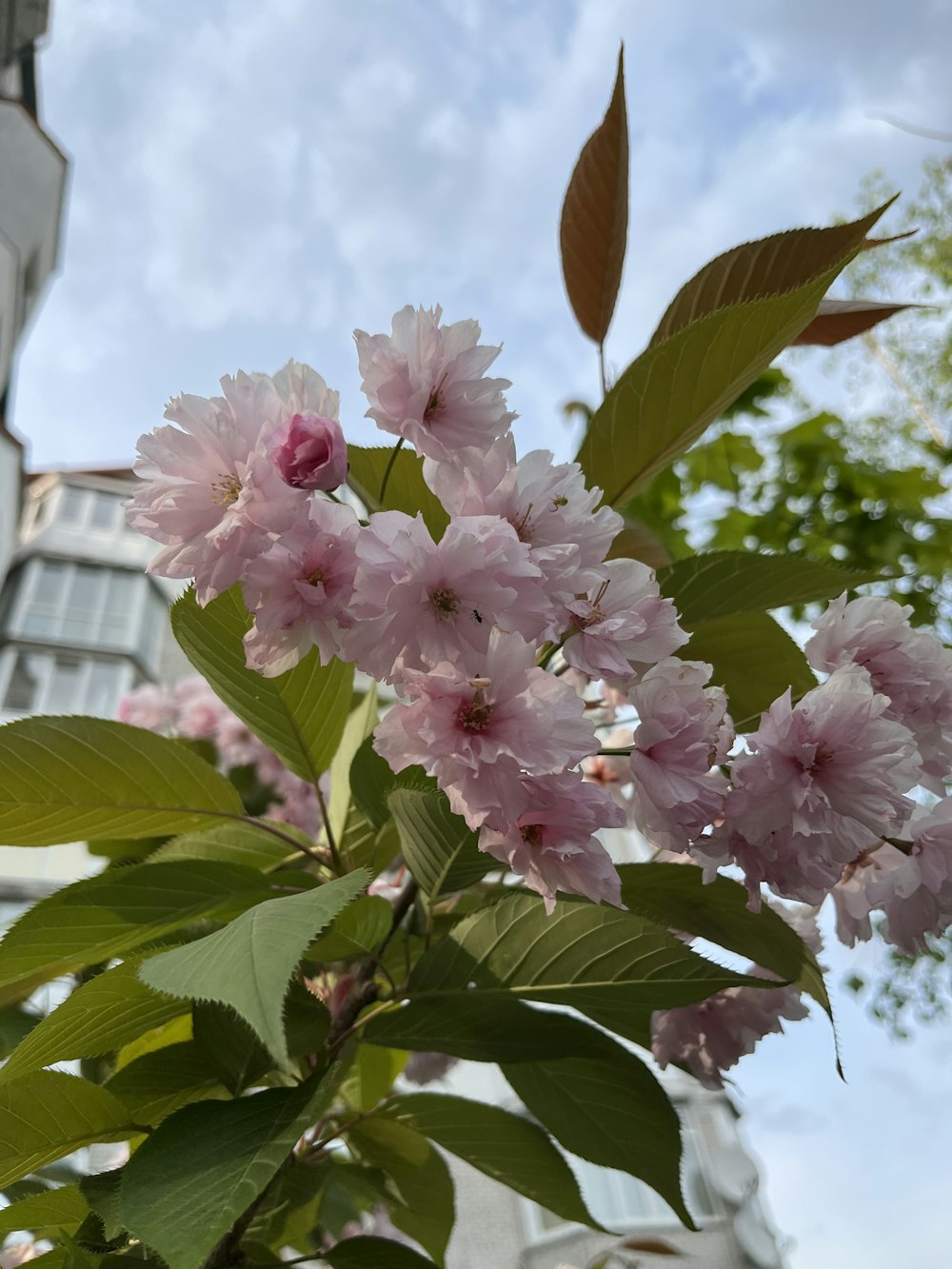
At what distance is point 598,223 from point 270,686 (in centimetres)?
47

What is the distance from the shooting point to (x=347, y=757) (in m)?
0.88

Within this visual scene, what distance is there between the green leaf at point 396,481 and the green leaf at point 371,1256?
0.48 m

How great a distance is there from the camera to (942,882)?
58 cm

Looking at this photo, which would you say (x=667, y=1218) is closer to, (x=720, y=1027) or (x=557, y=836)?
(x=720, y=1027)

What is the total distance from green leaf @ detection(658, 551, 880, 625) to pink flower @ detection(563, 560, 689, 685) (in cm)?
16

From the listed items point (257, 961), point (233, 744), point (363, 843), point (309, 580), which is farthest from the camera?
point (233, 744)

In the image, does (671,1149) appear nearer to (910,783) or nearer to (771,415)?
(910,783)

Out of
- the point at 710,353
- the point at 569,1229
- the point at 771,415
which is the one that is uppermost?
the point at 771,415

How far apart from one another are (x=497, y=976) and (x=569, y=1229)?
25.0ft

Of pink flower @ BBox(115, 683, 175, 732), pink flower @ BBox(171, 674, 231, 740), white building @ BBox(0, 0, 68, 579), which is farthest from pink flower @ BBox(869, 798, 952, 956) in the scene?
white building @ BBox(0, 0, 68, 579)

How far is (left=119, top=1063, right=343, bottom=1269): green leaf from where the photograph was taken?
39 cm

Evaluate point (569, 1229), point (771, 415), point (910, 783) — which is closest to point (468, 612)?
point (910, 783)

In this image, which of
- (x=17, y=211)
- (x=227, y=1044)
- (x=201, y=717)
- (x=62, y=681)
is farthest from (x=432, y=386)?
(x=62, y=681)

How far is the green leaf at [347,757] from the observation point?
82 centimetres
